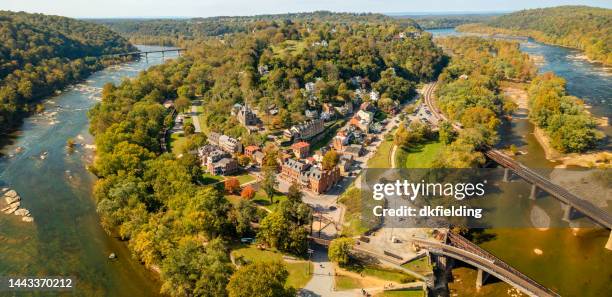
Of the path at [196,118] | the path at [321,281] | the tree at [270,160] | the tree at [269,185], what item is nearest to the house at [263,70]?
the path at [196,118]

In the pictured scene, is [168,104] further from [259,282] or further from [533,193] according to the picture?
[533,193]

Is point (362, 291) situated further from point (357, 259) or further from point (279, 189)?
point (279, 189)

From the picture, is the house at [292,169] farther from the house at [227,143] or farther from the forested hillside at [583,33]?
the forested hillside at [583,33]

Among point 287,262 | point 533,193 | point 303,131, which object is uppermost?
point 303,131

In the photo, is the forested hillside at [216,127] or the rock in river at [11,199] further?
the rock in river at [11,199]

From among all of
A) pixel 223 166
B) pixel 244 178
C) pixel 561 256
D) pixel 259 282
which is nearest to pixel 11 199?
pixel 223 166

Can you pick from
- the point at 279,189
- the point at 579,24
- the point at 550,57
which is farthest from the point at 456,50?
the point at 279,189
